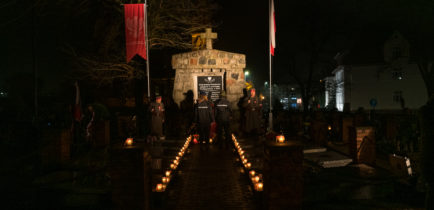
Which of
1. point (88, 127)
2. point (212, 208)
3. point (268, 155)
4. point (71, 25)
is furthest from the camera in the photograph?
point (71, 25)

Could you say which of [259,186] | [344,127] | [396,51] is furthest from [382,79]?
[259,186]

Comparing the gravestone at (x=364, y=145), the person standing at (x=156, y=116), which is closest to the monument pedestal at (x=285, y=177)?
the gravestone at (x=364, y=145)

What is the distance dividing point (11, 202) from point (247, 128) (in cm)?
853

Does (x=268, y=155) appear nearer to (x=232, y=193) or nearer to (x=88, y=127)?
(x=232, y=193)

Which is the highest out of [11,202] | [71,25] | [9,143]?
[71,25]

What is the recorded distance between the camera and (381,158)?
388 inches

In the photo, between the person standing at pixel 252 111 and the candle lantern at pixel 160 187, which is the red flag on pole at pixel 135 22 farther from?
the candle lantern at pixel 160 187

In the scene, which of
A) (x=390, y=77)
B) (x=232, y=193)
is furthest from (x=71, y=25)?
(x=390, y=77)

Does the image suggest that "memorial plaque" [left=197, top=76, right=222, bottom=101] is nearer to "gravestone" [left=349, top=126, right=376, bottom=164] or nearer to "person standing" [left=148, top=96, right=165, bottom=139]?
"person standing" [left=148, top=96, right=165, bottom=139]

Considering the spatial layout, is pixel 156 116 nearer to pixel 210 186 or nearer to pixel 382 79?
pixel 210 186

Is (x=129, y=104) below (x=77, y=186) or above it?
above

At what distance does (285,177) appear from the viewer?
499 centimetres

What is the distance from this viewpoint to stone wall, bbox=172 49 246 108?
14.6 m

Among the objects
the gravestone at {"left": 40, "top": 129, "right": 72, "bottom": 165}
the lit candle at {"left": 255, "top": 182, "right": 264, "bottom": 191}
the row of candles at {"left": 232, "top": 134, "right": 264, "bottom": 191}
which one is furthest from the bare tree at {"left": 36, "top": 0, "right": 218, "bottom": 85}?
the lit candle at {"left": 255, "top": 182, "right": 264, "bottom": 191}
